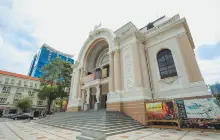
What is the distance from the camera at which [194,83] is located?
8805 millimetres

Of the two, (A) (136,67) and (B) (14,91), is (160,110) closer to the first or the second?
(A) (136,67)

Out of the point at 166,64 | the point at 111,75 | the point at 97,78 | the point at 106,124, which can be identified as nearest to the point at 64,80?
the point at 97,78

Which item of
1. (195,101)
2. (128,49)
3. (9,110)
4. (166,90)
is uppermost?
(128,49)

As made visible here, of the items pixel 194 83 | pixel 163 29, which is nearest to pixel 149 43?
pixel 163 29

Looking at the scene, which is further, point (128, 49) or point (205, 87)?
point (128, 49)

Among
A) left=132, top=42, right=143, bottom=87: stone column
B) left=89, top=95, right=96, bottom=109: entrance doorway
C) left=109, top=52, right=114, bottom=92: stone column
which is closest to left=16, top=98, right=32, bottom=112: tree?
left=89, top=95, right=96, bottom=109: entrance doorway

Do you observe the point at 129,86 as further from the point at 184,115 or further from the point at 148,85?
the point at 184,115

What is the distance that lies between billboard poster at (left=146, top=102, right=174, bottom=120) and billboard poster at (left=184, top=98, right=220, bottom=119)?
0.98m

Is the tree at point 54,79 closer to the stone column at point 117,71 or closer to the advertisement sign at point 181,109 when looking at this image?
the stone column at point 117,71

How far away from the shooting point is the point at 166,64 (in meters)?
11.2

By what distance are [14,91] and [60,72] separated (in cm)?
2211

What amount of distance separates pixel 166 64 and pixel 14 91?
43953mm

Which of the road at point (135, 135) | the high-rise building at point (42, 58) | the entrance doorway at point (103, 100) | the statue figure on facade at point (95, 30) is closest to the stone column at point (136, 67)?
the road at point (135, 135)

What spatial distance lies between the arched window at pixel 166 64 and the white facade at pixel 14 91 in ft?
121
